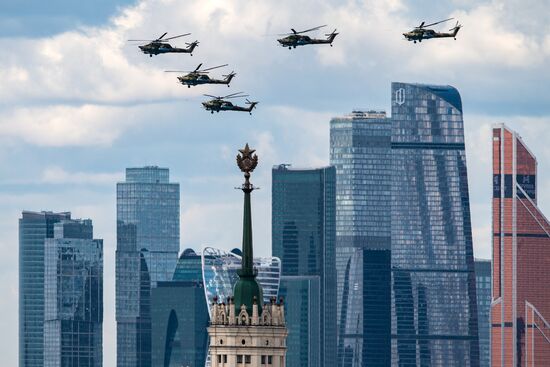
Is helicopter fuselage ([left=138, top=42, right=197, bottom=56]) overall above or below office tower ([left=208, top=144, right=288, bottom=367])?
above

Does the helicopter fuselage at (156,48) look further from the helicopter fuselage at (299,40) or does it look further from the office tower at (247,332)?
the office tower at (247,332)

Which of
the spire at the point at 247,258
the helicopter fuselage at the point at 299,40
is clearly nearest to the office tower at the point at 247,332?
the spire at the point at 247,258

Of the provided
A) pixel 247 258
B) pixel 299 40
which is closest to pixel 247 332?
pixel 247 258

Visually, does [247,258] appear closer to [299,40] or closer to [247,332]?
[247,332]

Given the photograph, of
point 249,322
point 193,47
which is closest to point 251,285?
point 249,322

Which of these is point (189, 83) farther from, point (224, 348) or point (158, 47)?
point (224, 348)

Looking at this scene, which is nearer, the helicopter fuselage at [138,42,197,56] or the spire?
the spire

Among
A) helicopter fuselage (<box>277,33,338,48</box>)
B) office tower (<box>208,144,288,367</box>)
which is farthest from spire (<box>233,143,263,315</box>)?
helicopter fuselage (<box>277,33,338,48</box>)

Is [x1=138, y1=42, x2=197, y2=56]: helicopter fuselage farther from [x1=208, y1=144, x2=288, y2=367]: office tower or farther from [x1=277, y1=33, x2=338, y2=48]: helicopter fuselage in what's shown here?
[x1=208, y1=144, x2=288, y2=367]: office tower
